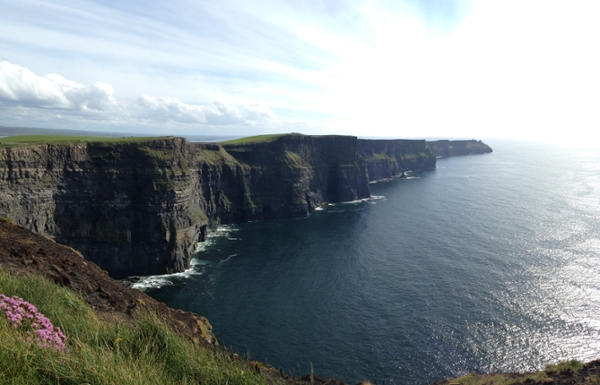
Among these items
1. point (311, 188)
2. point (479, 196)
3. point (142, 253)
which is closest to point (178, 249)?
point (142, 253)

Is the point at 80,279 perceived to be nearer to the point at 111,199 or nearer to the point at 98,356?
the point at 98,356

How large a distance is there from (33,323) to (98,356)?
9.46 ft

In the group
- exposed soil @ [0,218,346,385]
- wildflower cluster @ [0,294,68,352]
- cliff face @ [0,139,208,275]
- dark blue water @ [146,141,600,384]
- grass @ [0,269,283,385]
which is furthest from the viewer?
cliff face @ [0,139,208,275]

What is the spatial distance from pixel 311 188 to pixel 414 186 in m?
65.1

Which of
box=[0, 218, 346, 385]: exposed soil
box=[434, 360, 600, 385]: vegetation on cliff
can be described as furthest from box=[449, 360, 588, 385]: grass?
box=[0, 218, 346, 385]: exposed soil

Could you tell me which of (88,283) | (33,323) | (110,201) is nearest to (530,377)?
(88,283)

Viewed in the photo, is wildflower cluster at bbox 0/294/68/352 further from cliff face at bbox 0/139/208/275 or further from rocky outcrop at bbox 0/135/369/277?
cliff face at bbox 0/139/208/275

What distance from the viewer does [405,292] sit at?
203 ft

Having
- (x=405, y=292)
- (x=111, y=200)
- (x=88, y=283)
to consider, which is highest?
(x=88, y=283)

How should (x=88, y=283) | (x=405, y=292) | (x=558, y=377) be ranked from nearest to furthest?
1. (x=88, y=283)
2. (x=558, y=377)
3. (x=405, y=292)

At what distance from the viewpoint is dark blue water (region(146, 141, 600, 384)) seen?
45.5 m

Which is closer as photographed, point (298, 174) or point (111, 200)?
point (111, 200)

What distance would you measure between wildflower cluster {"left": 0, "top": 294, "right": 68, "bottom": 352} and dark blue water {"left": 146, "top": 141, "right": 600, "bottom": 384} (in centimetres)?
3137

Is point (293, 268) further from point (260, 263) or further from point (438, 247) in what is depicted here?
point (438, 247)
